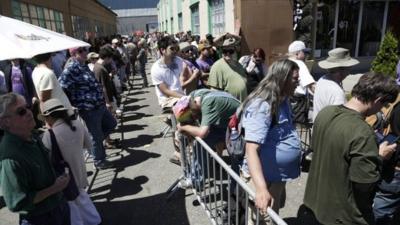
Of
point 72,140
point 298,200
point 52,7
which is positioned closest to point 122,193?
point 72,140

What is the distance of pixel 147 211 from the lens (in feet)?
14.2

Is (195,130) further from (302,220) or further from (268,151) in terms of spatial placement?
(302,220)

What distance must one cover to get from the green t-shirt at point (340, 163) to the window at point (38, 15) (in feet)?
33.8

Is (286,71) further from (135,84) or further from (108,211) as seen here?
(135,84)

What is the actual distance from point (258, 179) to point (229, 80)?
286 cm

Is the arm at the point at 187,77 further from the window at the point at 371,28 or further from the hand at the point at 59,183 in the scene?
the window at the point at 371,28

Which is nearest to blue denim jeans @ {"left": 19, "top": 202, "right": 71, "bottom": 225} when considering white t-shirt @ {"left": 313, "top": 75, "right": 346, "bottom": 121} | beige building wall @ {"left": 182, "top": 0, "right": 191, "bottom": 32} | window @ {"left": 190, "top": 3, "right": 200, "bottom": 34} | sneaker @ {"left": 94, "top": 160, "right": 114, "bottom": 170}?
sneaker @ {"left": 94, "top": 160, "right": 114, "bottom": 170}

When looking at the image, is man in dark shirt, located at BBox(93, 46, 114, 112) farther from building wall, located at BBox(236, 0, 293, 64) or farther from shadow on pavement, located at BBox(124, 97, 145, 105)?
building wall, located at BBox(236, 0, 293, 64)

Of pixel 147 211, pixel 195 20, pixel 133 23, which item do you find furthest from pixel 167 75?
pixel 133 23

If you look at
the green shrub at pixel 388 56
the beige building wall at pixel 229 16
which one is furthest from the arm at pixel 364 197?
the beige building wall at pixel 229 16

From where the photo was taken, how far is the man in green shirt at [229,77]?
198 inches

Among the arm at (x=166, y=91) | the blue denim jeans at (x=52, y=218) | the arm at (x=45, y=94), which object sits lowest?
the blue denim jeans at (x=52, y=218)

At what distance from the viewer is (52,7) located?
50.2 ft

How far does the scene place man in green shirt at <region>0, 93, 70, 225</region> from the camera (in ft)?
7.66
